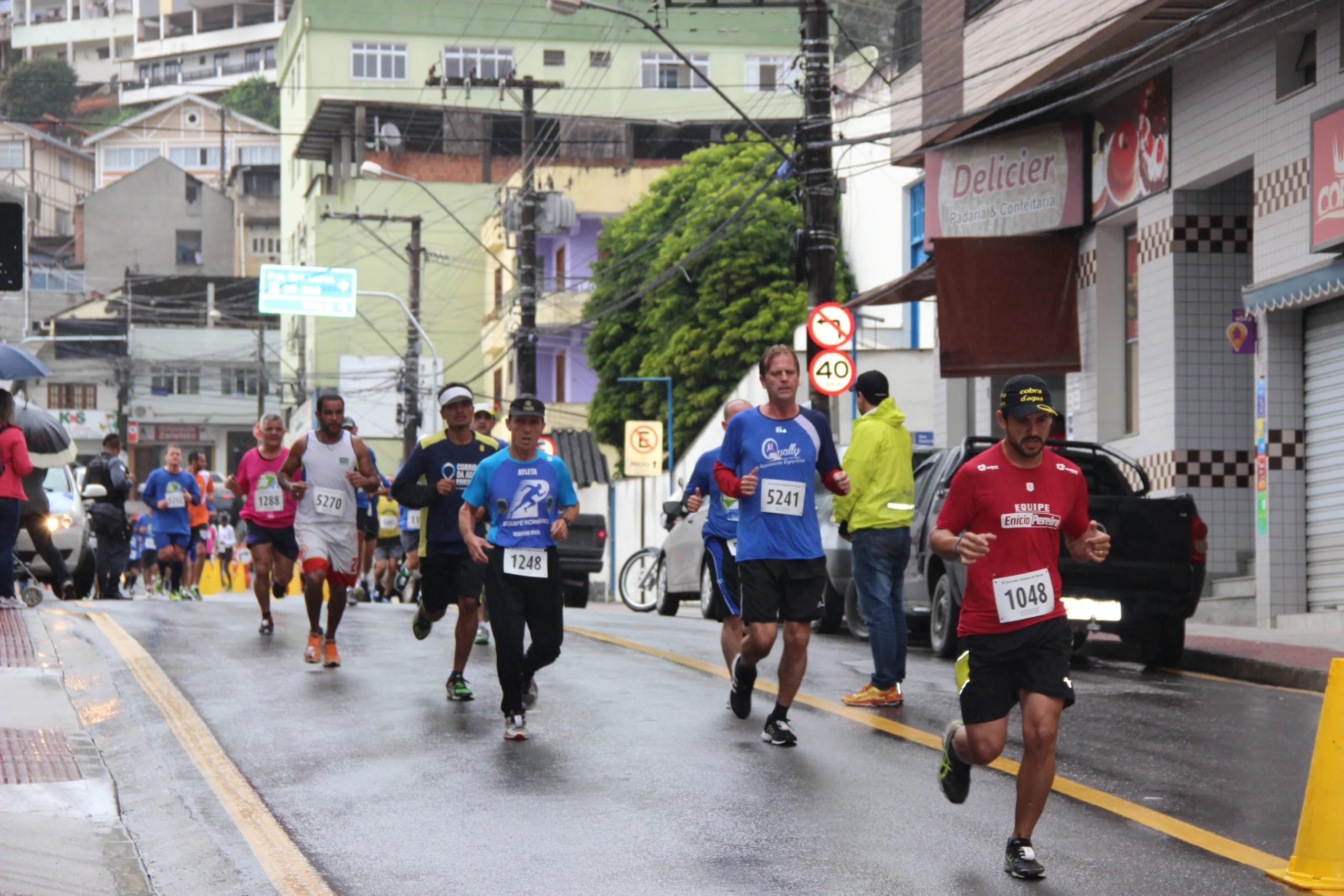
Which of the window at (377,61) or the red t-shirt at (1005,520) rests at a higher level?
the window at (377,61)

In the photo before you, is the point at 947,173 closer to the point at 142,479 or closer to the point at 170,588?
the point at 170,588

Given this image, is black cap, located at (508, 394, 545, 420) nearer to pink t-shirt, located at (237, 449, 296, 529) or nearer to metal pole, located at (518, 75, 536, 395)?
pink t-shirt, located at (237, 449, 296, 529)

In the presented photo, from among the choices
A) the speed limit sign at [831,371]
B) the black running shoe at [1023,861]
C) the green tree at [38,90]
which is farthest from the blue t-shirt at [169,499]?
the green tree at [38,90]

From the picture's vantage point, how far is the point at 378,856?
7133 mm

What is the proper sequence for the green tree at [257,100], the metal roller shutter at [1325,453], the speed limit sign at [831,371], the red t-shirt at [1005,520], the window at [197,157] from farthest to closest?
the green tree at [257,100]
the window at [197,157]
the speed limit sign at [831,371]
the metal roller shutter at [1325,453]
the red t-shirt at [1005,520]

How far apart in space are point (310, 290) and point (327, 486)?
34.6 m

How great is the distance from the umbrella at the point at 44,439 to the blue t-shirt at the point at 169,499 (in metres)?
2.34

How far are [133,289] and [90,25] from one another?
5221 cm

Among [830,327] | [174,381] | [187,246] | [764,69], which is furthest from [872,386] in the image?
[187,246]

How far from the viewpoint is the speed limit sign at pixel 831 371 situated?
2177cm

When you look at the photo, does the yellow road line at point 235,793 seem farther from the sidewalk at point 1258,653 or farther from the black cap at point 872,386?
the sidewalk at point 1258,653

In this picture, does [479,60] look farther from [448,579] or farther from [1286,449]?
[448,579]

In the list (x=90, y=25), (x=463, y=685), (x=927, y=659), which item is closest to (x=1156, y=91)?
(x=927, y=659)

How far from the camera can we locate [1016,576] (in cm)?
701
